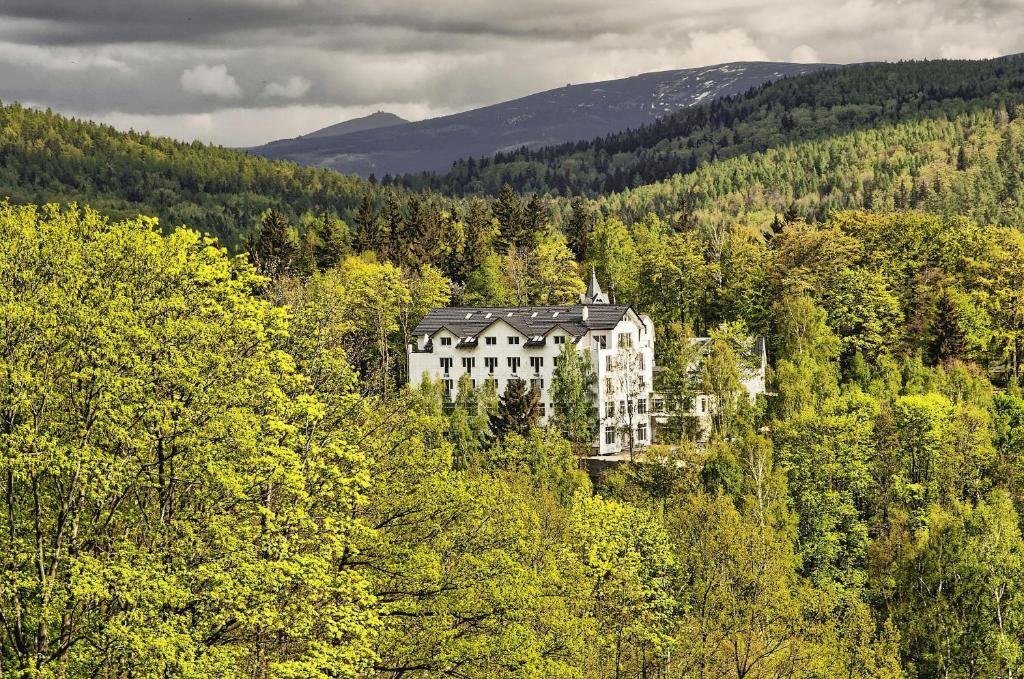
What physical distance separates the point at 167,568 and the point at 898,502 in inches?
2300

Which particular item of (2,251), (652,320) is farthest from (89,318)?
(652,320)

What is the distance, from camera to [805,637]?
54.2m

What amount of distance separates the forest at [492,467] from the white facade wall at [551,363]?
273 centimetres

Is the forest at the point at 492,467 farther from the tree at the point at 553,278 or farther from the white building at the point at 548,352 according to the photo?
the white building at the point at 548,352

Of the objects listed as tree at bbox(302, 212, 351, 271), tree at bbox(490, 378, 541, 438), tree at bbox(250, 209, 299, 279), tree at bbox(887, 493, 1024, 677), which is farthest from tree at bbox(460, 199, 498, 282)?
tree at bbox(887, 493, 1024, 677)

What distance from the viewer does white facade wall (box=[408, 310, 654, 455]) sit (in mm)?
83562

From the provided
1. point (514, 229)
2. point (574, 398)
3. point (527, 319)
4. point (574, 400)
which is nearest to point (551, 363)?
point (527, 319)

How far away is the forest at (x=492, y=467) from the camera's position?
23.7 metres

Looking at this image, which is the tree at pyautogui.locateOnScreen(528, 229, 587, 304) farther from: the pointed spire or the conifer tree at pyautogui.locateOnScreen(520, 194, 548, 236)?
the conifer tree at pyautogui.locateOnScreen(520, 194, 548, 236)

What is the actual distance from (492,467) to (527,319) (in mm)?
22011

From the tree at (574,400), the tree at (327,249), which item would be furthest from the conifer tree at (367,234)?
the tree at (574,400)

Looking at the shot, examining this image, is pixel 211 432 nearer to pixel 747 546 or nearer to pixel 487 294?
pixel 747 546

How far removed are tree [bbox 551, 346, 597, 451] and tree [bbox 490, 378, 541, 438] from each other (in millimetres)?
2245

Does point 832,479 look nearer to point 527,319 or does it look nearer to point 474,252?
point 527,319
